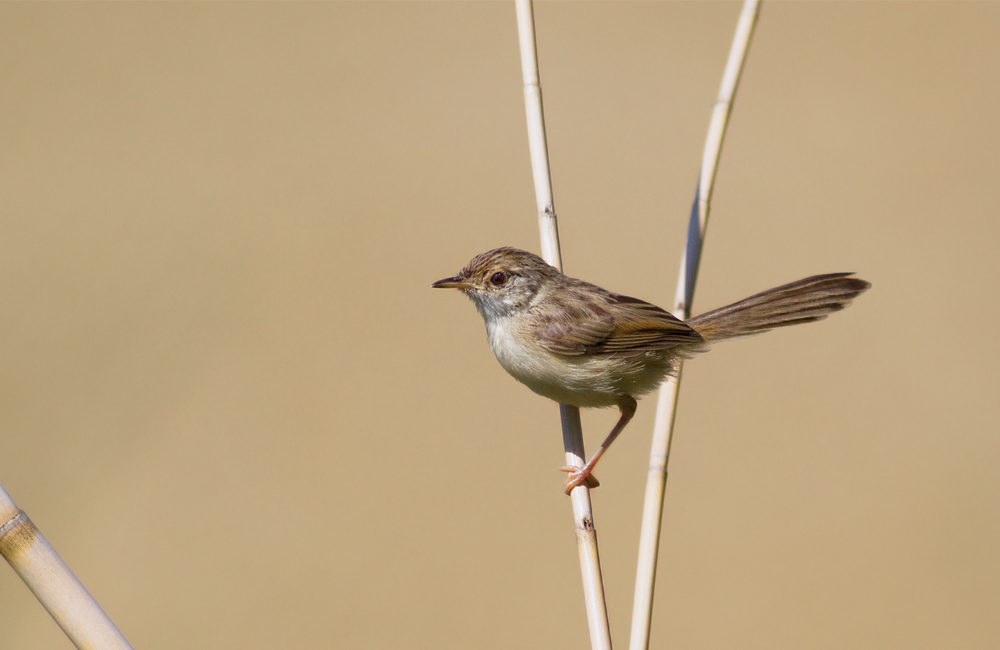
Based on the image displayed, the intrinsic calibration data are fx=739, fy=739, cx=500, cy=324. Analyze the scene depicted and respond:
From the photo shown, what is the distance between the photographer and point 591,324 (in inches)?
103

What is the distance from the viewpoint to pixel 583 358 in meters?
2.58

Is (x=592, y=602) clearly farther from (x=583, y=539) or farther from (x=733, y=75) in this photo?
(x=733, y=75)

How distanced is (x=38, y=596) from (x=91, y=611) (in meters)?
0.10

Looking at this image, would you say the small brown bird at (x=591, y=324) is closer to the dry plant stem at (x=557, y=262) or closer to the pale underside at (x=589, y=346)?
the pale underside at (x=589, y=346)

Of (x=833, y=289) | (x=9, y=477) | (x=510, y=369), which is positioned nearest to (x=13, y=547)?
(x=510, y=369)

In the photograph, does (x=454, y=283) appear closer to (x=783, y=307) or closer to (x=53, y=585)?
(x=783, y=307)

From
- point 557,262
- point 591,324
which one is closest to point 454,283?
point 557,262

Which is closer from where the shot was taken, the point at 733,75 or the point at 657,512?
the point at 657,512

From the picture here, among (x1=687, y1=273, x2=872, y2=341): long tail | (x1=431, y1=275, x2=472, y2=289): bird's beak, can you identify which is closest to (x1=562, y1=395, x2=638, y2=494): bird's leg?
(x1=687, y1=273, x2=872, y2=341): long tail

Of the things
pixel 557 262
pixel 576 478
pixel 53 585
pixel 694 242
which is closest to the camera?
pixel 53 585

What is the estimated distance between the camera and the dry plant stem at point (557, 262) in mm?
1712

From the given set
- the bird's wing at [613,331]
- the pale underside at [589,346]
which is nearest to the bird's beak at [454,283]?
the pale underside at [589,346]

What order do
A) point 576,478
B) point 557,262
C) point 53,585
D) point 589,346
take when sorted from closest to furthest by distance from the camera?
point 53,585 < point 576,478 < point 557,262 < point 589,346

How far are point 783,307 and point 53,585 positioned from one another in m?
2.21
